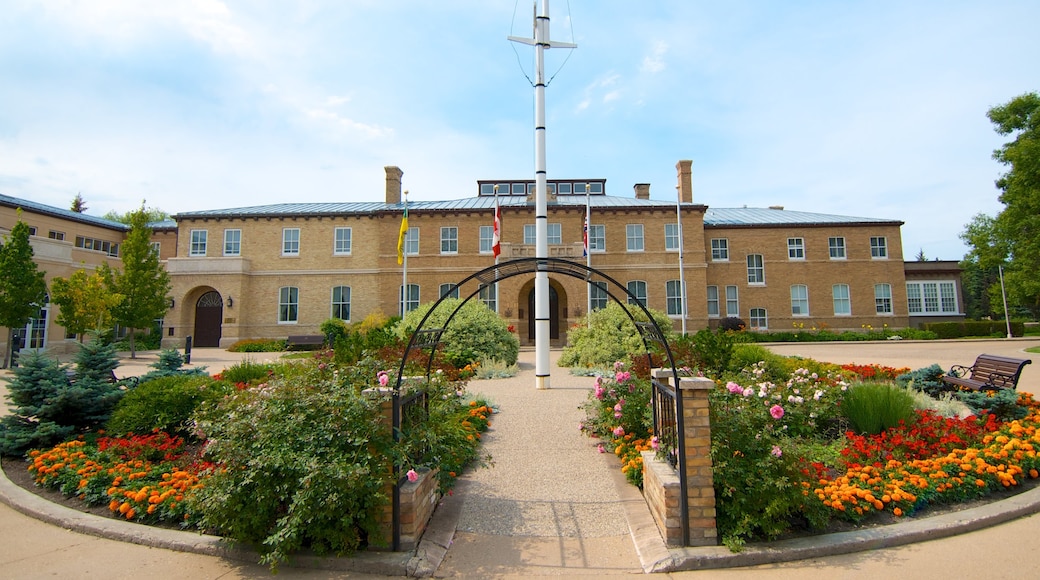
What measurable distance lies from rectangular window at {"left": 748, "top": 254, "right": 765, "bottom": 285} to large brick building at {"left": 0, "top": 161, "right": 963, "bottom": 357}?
8 centimetres

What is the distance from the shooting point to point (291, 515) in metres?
3.89

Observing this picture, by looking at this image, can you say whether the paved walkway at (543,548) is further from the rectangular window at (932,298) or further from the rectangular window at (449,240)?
the rectangular window at (932,298)

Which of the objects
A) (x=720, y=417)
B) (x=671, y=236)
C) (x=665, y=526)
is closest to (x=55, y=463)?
(x=665, y=526)

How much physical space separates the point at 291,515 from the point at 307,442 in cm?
55

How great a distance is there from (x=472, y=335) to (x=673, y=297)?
16.6 m

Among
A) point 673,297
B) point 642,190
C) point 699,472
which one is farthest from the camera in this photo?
point 642,190

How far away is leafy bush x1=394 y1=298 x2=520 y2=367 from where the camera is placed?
48.1ft

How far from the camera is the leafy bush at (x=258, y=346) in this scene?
25.8m

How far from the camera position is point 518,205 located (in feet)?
92.9

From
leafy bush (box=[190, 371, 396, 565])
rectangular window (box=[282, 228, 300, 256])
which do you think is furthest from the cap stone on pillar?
leafy bush (box=[190, 371, 396, 565])

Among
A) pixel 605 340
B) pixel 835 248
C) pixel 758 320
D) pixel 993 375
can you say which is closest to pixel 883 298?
pixel 835 248

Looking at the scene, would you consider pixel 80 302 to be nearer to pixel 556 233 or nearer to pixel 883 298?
pixel 556 233

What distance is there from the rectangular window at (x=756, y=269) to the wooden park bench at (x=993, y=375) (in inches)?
854

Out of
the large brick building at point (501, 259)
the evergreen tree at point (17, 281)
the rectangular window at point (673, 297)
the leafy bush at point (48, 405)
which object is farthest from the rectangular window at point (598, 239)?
the leafy bush at point (48, 405)
